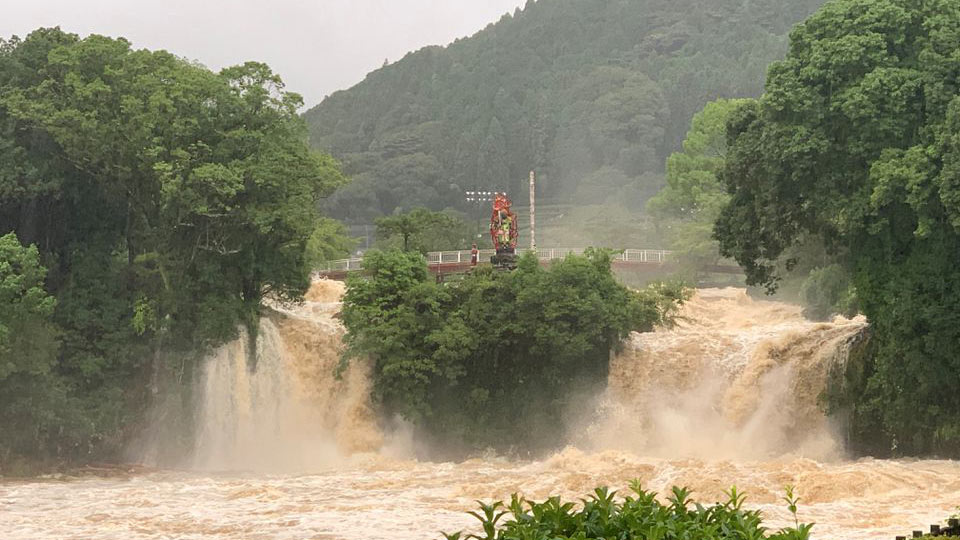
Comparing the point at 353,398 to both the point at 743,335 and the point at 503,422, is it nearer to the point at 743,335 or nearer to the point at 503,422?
the point at 503,422

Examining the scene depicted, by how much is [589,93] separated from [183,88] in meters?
106

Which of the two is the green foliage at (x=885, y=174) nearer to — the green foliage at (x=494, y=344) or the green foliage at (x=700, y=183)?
the green foliage at (x=494, y=344)

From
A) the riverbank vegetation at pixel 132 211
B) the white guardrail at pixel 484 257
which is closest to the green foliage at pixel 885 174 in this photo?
the riverbank vegetation at pixel 132 211

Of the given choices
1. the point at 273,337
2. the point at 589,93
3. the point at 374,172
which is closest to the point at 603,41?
the point at 589,93

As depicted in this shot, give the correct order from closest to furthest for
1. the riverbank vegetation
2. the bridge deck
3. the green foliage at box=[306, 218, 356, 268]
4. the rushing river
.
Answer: the rushing river → the riverbank vegetation → the green foliage at box=[306, 218, 356, 268] → the bridge deck

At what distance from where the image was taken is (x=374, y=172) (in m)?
127

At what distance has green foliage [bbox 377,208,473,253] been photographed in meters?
48.9

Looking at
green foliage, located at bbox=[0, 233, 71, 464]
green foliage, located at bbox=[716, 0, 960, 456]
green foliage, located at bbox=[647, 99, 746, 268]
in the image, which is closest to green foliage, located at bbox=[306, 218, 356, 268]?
green foliage, located at bbox=[647, 99, 746, 268]

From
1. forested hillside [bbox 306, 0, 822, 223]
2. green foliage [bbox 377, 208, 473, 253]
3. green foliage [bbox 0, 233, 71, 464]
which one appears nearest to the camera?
green foliage [bbox 0, 233, 71, 464]

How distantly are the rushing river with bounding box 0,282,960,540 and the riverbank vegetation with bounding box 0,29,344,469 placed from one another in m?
1.75

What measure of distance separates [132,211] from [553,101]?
342 ft

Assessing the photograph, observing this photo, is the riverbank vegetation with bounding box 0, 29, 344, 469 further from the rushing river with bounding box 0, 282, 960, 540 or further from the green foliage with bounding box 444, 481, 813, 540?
the green foliage with bounding box 444, 481, 813, 540

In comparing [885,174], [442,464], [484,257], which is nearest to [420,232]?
[484,257]

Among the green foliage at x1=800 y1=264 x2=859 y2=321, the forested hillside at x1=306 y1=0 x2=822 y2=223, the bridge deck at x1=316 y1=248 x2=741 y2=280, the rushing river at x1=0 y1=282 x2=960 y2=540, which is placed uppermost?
the forested hillside at x1=306 y1=0 x2=822 y2=223
